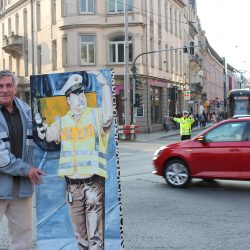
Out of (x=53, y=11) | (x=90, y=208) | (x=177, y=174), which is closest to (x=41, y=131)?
(x=90, y=208)

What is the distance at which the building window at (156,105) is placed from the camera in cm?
4153

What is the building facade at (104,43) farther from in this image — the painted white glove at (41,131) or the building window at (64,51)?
the painted white glove at (41,131)

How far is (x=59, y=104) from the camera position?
4.13m

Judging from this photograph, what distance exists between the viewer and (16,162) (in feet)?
12.4

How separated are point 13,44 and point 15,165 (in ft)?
143

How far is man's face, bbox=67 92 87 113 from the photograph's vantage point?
409 centimetres

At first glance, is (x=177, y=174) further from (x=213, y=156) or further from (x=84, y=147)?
(x=84, y=147)

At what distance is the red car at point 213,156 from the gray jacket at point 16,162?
6539 mm

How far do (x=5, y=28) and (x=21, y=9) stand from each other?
567 centimetres

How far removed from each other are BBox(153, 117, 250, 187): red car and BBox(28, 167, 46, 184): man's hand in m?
6.61

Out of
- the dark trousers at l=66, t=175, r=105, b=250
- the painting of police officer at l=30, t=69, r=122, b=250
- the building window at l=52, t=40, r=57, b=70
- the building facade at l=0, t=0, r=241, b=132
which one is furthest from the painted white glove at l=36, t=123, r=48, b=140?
the building window at l=52, t=40, r=57, b=70

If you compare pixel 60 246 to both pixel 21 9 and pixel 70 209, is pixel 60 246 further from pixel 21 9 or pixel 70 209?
pixel 21 9

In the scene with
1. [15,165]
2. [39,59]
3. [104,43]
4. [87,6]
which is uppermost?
[87,6]

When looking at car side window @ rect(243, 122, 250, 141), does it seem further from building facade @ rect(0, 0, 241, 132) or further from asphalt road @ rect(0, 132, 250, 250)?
building facade @ rect(0, 0, 241, 132)
